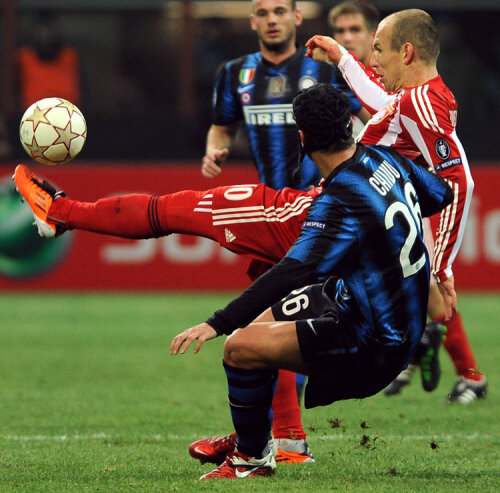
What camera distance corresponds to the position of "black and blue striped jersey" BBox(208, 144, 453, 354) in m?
4.66

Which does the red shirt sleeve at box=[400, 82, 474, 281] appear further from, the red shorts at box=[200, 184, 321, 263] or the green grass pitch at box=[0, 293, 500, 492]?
the green grass pitch at box=[0, 293, 500, 492]

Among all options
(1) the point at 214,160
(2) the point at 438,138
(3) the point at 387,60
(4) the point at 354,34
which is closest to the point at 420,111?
(2) the point at 438,138

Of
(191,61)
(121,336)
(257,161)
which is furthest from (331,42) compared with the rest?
(191,61)

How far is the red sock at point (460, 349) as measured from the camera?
774 cm

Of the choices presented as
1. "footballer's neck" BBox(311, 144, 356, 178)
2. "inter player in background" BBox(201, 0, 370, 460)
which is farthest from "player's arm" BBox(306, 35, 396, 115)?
"footballer's neck" BBox(311, 144, 356, 178)

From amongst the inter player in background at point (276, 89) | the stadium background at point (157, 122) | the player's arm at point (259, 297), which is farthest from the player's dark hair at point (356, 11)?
the stadium background at point (157, 122)

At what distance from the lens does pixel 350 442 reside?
630 centimetres

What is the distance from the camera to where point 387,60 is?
5.77m

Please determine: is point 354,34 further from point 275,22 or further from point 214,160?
point 214,160

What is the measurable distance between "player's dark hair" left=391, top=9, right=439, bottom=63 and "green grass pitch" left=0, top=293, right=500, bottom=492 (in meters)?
1.95

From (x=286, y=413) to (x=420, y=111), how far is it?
162 cm

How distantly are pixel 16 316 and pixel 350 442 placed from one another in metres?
6.78

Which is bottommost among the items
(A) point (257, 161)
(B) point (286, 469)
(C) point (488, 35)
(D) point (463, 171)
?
(C) point (488, 35)

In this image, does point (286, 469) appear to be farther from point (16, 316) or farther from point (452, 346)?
point (16, 316)
